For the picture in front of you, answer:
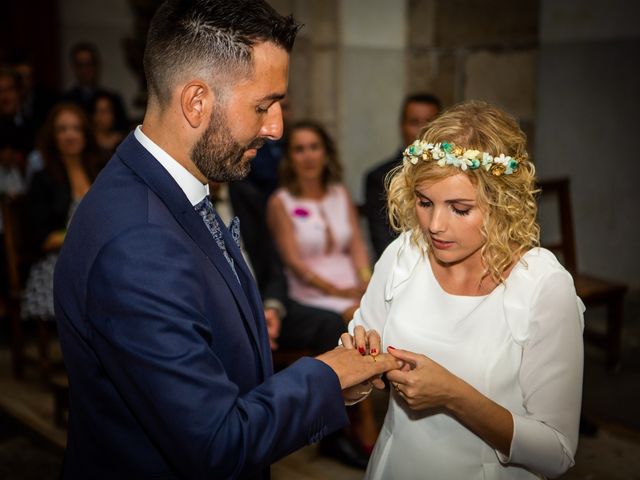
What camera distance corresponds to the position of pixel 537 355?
1.83 metres

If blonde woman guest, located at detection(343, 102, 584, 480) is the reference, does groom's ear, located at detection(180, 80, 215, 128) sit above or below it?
above

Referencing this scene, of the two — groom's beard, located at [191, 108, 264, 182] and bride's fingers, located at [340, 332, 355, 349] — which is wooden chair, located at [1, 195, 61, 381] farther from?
groom's beard, located at [191, 108, 264, 182]

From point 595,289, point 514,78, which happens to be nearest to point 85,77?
point 514,78

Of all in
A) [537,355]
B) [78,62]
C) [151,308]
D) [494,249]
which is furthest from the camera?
[78,62]

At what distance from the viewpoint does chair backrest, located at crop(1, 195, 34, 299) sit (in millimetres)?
4398

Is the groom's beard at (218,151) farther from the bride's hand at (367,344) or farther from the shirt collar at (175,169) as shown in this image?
the bride's hand at (367,344)

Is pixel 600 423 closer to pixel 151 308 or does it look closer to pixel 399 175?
pixel 399 175

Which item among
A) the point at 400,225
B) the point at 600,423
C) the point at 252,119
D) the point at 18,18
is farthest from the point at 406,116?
the point at 18,18

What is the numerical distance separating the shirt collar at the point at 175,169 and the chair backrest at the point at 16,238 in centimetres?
313

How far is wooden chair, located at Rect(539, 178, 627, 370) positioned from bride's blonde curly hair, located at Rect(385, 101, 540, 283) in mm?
2556

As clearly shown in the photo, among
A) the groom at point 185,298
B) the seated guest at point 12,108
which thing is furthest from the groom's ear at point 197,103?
the seated guest at point 12,108

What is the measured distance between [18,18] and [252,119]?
20.3 ft

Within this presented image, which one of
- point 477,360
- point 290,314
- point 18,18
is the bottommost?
point 290,314

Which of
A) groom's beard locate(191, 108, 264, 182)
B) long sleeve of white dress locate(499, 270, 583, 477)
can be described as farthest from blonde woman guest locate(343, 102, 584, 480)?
groom's beard locate(191, 108, 264, 182)
